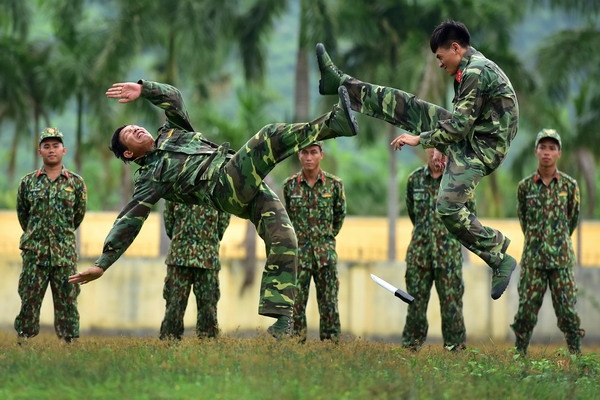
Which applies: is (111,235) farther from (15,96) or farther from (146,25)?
(15,96)

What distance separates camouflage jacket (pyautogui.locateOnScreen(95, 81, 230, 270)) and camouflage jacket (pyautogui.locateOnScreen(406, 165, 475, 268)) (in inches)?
124

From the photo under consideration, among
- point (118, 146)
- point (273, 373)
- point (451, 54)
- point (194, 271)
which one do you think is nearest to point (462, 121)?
point (451, 54)

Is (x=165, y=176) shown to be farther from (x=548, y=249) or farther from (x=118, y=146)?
(x=548, y=249)

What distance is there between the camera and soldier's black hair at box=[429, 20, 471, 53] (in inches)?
446

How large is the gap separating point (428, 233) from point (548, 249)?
1.22 metres

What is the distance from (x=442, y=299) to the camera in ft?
46.9

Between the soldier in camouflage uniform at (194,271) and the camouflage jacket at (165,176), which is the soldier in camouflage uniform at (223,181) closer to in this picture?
the camouflage jacket at (165,176)

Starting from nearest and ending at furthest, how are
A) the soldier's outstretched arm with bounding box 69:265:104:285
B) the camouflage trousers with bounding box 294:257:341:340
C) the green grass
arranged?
the green grass
the soldier's outstretched arm with bounding box 69:265:104:285
the camouflage trousers with bounding box 294:257:341:340

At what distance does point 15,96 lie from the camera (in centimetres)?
2852

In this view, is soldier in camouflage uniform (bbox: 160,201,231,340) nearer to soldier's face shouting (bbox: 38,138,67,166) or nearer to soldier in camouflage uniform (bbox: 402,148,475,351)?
soldier's face shouting (bbox: 38,138,67,166)

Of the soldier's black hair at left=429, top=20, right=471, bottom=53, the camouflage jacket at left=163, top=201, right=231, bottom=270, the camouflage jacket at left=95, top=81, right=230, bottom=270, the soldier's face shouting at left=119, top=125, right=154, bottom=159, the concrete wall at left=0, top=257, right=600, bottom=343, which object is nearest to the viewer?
the soldier's black hair at left=429, top=20, right=471, bottom=53

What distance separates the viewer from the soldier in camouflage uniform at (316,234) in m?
14.5

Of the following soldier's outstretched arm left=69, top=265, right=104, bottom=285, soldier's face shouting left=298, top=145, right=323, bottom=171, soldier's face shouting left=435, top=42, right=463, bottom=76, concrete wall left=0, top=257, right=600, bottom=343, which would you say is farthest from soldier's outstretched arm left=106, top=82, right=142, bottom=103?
concrete wall left=0, top=257, right=600, bottom=343

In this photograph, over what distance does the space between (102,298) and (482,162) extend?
1599 centimetres
